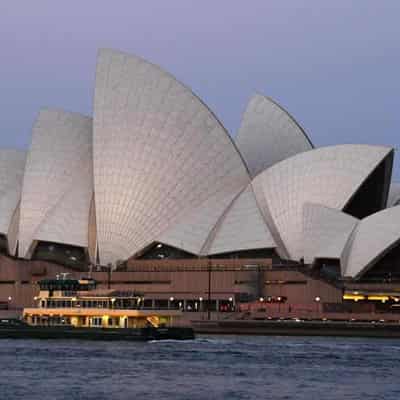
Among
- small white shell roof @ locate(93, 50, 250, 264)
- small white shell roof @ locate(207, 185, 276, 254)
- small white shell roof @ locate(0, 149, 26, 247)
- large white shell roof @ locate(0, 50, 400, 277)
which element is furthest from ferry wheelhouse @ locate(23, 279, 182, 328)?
small white shell roof @ locate(0, 149, 26, 247)

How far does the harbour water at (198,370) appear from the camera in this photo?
130 feet

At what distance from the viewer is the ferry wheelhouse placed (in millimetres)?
60625

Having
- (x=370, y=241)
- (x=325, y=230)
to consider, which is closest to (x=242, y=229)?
(x=325, y=230)

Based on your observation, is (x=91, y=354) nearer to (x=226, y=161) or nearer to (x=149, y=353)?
(x=149, y=353)

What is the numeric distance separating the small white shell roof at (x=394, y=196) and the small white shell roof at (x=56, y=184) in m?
19.5

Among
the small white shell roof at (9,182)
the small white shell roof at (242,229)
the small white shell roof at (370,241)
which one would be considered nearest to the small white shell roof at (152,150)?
the small white shell roof at (242,229)

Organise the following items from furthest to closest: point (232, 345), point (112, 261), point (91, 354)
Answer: point (112, 261)
point (232, 345)
point (91, 354)

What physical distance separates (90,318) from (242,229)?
57.6 ft

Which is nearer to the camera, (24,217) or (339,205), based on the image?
(339,205)

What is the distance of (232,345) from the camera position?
58406 mm

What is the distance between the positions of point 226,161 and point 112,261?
31.5ft

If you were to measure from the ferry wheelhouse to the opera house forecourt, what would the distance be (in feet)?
41.7

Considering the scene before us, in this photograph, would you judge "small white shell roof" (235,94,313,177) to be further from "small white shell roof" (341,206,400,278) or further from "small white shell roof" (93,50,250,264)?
"small white shell roof" (341,206,400,278)

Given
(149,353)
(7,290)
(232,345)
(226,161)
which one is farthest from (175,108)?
(149,353)
